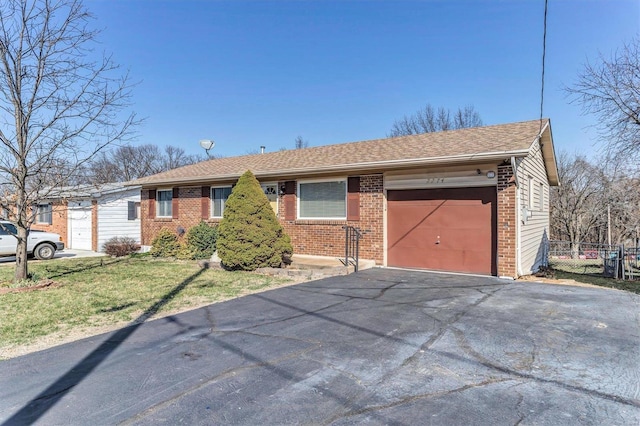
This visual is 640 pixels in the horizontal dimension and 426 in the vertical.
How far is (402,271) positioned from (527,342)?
5294mm

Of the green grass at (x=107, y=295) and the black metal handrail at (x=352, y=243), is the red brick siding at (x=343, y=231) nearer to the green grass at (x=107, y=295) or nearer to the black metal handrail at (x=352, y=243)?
the black metal handrail at (x=352, y=243)

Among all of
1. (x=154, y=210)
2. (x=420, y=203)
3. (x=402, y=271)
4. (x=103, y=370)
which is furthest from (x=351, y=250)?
(x=154, y=210)

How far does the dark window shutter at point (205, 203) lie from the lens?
13930 millimetres

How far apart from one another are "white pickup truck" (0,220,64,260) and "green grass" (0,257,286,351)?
124 inches

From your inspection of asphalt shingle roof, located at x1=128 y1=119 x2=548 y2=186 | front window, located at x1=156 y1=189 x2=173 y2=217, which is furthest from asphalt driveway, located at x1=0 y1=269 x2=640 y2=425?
front window, located at x1=156 y1=189 x2=173 y2=217

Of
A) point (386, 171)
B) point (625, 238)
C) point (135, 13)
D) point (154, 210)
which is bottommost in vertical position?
point (625, 238)

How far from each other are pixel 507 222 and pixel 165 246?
37.0 ft

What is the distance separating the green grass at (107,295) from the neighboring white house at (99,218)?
6673mm

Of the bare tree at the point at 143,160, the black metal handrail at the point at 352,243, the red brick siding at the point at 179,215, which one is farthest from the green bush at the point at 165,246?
the bare tree at the point at 143,160

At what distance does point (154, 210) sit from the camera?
634 inches

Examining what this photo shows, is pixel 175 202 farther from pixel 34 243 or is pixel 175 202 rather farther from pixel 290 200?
pixel 290 200

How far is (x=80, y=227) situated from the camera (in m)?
17.8

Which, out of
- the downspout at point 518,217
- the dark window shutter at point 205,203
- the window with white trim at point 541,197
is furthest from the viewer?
the dark window shutter at point 205,203

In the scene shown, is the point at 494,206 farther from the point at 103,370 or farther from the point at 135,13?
the point at 135,13
